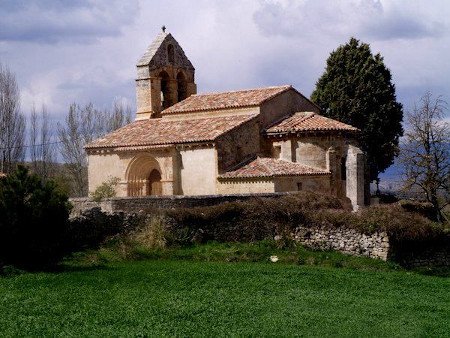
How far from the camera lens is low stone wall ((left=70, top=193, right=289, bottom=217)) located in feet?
85.0

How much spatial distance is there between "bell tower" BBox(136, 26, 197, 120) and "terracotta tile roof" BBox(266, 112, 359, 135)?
715cm

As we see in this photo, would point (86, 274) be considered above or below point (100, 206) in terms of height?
below

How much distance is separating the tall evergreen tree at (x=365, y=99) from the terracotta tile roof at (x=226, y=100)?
9.92 metres

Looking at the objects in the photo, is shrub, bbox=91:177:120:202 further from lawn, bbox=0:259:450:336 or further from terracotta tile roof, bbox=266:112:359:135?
lawn, bbox=0:259:450:336

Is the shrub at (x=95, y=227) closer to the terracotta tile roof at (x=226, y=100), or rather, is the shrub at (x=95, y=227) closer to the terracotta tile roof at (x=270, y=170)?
the terracotta tile roof at (x=270, y=170)

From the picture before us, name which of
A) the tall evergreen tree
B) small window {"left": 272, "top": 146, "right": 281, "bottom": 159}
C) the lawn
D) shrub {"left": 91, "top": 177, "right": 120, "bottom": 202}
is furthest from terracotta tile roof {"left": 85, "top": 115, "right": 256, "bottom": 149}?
the tall evergreen tree

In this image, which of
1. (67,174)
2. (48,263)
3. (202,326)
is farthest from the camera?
(67,174)

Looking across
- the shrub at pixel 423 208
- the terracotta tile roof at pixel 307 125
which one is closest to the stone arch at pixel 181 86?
the terracotta tile roof at pixel 307 125

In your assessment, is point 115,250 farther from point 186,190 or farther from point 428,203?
point 428,203

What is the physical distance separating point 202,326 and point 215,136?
17281 mm

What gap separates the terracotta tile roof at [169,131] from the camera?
32.7 m

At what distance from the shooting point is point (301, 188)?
3131cm

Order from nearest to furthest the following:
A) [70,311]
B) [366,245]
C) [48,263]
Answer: [70,311], [48,263], [366,245]

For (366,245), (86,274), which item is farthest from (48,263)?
→ (366,245)
